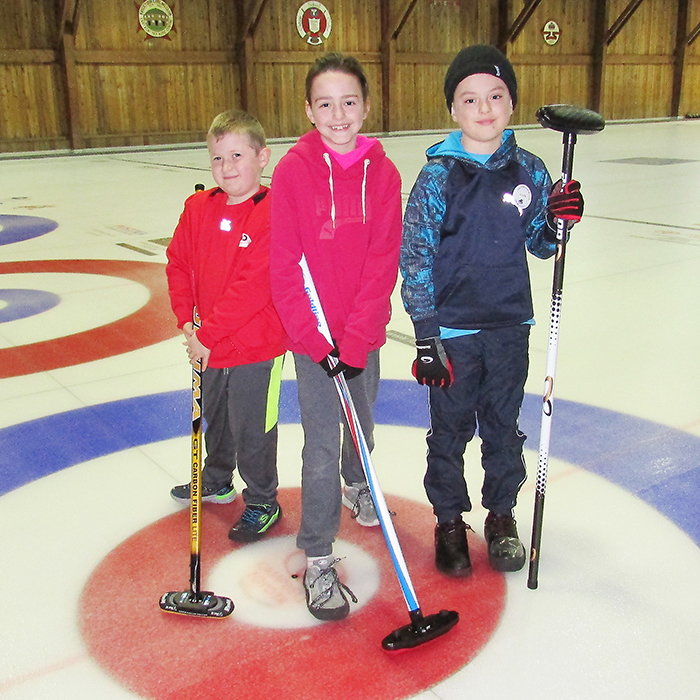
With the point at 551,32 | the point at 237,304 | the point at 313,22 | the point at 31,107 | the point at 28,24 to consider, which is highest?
the point at 551,32

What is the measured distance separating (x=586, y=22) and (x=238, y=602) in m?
23.8

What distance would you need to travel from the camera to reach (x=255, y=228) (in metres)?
2.31

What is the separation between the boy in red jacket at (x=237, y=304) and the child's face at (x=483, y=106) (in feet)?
2.02

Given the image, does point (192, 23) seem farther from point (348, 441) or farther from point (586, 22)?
point (348, 441)

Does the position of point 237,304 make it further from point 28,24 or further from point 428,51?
point 428,51

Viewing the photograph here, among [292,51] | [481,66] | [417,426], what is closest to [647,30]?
[292,51]

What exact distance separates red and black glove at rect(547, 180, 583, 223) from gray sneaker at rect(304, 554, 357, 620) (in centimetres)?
108

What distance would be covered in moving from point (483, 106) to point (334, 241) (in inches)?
20.4

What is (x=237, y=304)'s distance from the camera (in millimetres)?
2283

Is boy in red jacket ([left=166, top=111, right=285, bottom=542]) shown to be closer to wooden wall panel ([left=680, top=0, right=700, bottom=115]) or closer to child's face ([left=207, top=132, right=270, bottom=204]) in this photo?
child's face ([left=207, top=132, right=270, bottom=204])

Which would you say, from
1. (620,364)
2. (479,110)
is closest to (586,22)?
(620,364)

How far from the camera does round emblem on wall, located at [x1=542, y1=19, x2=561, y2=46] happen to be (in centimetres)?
2184

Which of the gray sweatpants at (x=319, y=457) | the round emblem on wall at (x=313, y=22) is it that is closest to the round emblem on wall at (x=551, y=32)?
the round emblem on wall at (x=313, y=22)

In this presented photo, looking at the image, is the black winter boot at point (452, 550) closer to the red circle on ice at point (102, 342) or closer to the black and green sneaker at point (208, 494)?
the black and green sneaker at point (208, 494)
